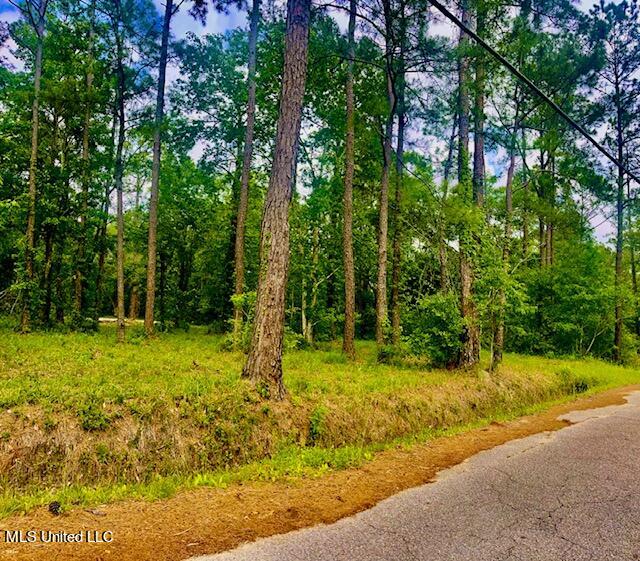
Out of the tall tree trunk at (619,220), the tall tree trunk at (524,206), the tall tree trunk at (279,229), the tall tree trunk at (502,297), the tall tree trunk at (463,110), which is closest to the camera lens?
the tall tree trunk at (279,229)

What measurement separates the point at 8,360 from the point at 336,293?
16290mm

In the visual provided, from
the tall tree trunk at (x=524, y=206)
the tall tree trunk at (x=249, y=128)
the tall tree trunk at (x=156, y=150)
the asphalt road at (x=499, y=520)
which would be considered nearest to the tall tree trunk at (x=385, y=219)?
the tall tree trunk at (x=524, y=206)

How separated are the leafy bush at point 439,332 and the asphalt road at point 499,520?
495cm

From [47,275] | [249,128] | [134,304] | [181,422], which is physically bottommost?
[181,422]

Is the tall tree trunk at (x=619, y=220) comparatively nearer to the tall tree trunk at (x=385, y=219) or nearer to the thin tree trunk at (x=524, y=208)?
the thin tree trunk at (x=524, y=208)

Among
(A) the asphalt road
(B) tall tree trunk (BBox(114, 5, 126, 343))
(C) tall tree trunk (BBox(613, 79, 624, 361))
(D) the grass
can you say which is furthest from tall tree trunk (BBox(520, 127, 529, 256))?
(B) tall tree trunk (BBox(114, 5, 126, 343))

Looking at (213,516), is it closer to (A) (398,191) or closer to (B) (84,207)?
(A) (398,191)

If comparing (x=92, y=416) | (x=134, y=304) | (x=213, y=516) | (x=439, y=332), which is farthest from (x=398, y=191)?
(x=134, y=304)

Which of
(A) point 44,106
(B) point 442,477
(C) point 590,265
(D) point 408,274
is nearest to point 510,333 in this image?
(C) point 590,265

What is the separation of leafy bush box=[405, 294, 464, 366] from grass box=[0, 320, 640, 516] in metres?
1.59

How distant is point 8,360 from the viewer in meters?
7.37

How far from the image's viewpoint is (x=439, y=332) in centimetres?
1002

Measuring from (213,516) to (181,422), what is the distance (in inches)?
69.0

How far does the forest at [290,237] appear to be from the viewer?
491 cm
